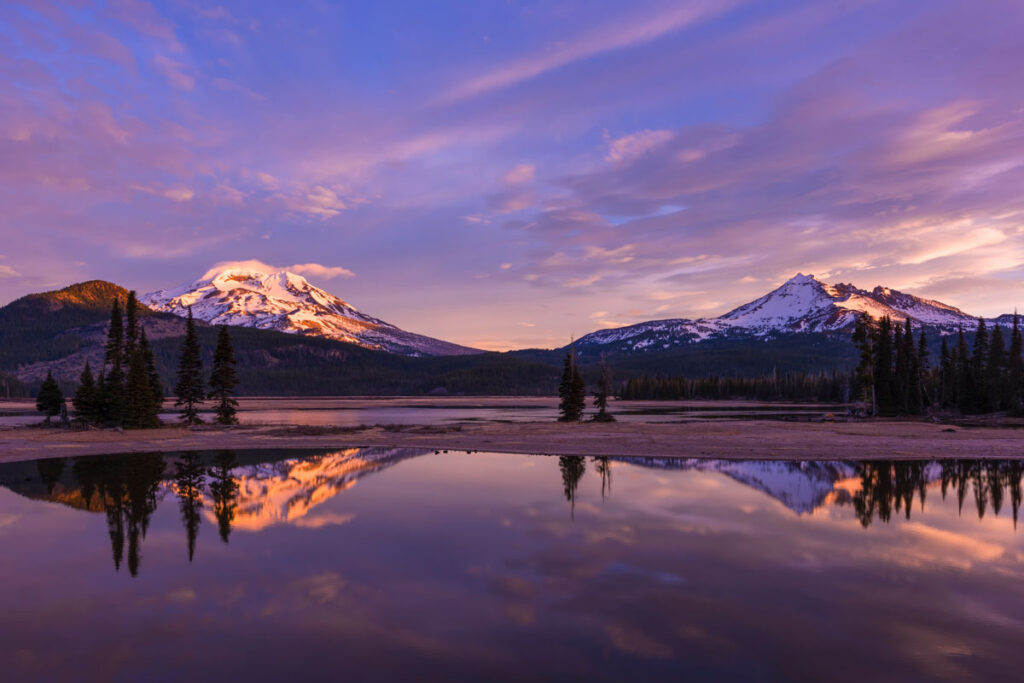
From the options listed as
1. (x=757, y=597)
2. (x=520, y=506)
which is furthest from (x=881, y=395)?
(x=757, y=597)

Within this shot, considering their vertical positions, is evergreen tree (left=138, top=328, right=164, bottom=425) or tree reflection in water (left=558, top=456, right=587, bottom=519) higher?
evergreen tree (left=138, top=328, right=164, bottom=425)

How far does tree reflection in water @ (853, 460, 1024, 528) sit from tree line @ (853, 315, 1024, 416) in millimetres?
59355

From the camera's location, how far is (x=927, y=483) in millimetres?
30375

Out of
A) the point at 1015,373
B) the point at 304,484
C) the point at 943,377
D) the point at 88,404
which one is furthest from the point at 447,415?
the point at 1015,373

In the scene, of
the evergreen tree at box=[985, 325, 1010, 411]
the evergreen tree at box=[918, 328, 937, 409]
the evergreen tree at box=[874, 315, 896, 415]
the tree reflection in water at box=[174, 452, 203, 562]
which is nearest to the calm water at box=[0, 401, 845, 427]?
the evergreen tree at box=[874, 315, 896, 415]

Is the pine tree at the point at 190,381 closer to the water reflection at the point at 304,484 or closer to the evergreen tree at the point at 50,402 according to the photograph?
the evergreen tree at the point at 50,402

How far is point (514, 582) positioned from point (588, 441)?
36.9m

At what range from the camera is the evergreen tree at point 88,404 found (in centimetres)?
6681

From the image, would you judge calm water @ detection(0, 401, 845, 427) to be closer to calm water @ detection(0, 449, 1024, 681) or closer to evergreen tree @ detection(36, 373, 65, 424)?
evergreen tree @ detection(36, 373, 65, 424)

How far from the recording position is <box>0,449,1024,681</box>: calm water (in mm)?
10891

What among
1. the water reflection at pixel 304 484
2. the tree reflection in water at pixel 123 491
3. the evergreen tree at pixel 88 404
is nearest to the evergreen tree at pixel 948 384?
the water reflection at pixel 304 484

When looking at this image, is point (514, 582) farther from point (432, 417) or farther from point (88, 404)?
point (432, 417)

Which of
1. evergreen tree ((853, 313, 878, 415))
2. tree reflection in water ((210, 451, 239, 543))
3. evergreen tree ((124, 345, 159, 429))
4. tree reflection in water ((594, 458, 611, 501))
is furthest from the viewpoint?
evergreen tree ((853, 313, 878, 415))

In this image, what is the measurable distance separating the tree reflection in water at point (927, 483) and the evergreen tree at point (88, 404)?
70.3 metres
